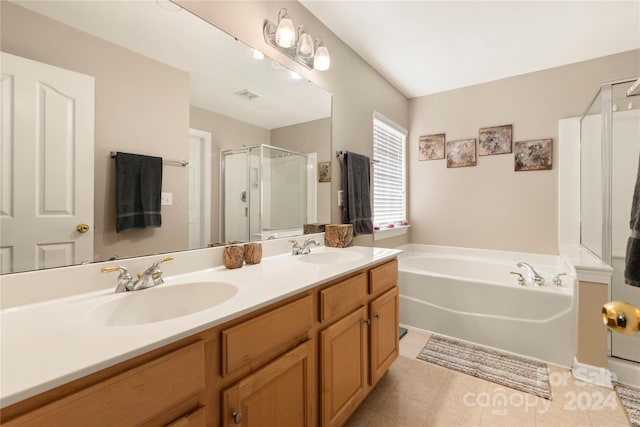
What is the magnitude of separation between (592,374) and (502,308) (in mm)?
576

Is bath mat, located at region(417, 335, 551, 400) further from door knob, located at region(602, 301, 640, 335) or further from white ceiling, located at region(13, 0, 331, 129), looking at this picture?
white ceiling, located at region(13, 0, 331, 129)

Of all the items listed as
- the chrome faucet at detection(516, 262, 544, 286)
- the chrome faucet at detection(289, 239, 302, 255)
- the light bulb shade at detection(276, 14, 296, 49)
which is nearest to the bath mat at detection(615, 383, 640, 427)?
the chrome faucet at detection(516, 262, 544, 286)

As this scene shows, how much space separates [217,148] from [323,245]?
101cm

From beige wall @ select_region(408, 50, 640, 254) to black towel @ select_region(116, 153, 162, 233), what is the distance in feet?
9.85

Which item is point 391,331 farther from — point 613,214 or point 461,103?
point 461,103

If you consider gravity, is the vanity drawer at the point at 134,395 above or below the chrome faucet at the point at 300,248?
below

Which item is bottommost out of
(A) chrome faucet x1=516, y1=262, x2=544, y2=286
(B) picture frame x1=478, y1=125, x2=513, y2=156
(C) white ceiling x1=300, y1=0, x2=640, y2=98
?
(A) chrome faucet x1=516, y1=262, x2=544, y2=286

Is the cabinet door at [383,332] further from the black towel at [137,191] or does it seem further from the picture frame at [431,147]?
the picture frame at [431,147]

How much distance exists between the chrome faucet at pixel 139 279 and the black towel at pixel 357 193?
4.87ft

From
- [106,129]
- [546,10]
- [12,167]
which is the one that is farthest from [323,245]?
[546,10]

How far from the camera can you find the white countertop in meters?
0.48

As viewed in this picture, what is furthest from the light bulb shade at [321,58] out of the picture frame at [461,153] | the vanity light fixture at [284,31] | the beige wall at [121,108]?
the picture frame at [461,153]

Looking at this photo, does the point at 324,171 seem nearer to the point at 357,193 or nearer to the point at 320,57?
the point at 357,193

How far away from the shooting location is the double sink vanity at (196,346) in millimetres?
520
